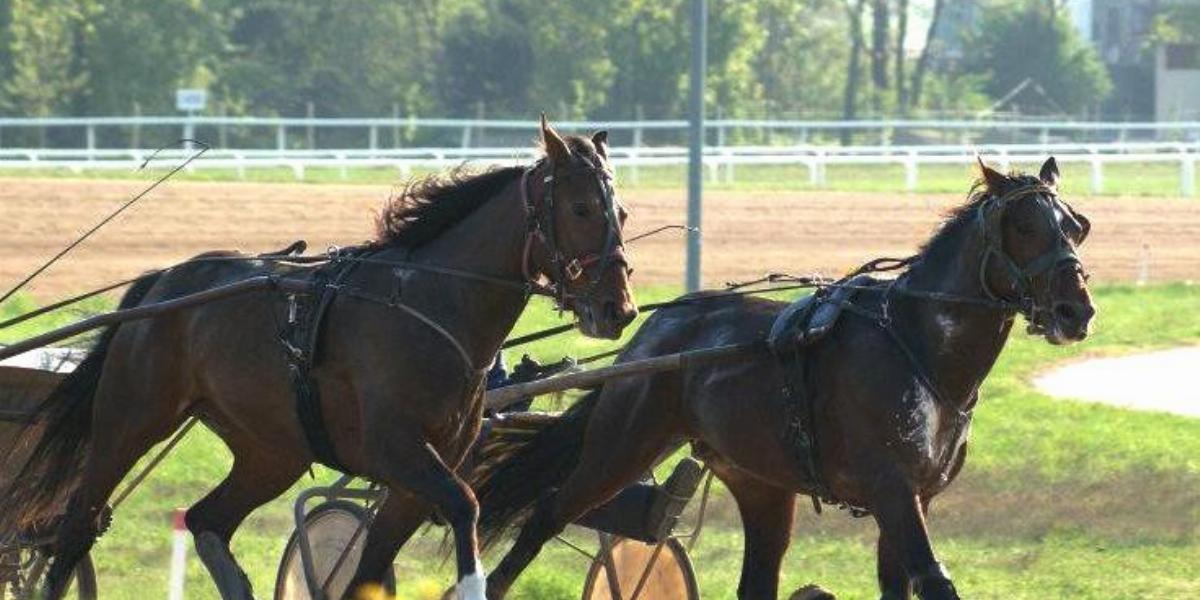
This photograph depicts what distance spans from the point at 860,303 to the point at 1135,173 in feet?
100

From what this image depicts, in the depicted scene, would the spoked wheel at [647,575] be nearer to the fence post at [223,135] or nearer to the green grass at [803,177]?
the green grass at [803,177]

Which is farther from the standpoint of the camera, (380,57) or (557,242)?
(380,57)

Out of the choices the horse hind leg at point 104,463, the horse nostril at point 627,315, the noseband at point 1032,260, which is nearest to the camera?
the horse nostril at point 627,315

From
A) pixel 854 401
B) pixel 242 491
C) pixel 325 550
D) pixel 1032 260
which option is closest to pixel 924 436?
Result: pixel 854 401

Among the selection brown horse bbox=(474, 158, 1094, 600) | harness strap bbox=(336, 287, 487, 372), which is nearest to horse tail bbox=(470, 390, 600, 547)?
brown horse bbox=(474, 158, 1094, 600)

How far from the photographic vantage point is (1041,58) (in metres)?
59.1

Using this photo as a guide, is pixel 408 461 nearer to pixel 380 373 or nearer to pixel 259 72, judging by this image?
pixel 380 373

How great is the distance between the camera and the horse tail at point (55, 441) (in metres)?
9.15

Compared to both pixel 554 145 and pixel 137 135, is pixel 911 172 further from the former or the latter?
pixel 554 145

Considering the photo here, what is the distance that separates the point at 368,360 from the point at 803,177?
91.1 feet

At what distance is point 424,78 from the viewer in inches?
1863

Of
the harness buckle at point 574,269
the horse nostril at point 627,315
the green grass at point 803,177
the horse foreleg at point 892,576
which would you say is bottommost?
the horse foreleg at point 892,576

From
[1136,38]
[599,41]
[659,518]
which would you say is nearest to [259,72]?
[599,41]

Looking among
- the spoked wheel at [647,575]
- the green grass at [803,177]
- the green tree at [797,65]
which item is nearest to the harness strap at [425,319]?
the spoked wheel at [647,575]
